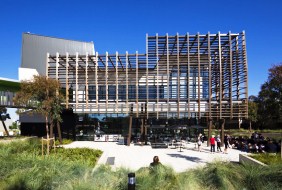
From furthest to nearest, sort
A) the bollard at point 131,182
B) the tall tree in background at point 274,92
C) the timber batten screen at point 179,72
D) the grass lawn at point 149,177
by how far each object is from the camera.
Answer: the timber batten screen at point 179,72 → the tall tree in background at point 274,92 → the grass lawn at point 149,177 → the bollard at point 131,182

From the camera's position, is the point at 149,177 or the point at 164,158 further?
the point at 164,158

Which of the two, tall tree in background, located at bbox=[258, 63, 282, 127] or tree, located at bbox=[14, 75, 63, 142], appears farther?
tree, located at bbox=[14, 75, 63, 142]

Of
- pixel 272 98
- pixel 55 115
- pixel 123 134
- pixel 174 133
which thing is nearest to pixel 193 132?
pixel 174 133

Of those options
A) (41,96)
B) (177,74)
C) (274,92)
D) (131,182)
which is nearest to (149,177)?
(131,182)

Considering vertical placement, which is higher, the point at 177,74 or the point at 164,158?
the point at 177,74

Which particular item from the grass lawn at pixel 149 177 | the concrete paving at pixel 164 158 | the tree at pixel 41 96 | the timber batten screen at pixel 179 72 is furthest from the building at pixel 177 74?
the grass lawn at pixel 149 177

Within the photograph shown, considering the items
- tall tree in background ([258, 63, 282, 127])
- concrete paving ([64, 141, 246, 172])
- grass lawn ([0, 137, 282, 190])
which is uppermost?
tall tree in background ([258, 63, 282, 127])

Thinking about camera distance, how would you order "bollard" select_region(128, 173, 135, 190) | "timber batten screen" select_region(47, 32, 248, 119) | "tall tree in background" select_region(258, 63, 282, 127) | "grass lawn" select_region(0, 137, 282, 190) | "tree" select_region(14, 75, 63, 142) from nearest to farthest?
"bollard" select_region(128, 173, 135, 190) → "grass lawn" select_region(0, 137, 282, 190) → "tall tree in background" select_region(258, 63, 282, 127) → "tree" select_region(14, 75, 63, 142) → "timber batten screen" select_region(47, 32, 248, 119)

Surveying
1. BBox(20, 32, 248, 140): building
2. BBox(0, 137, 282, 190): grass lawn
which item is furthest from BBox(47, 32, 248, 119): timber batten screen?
BBox(0, 137, 282, 190): grass lawn

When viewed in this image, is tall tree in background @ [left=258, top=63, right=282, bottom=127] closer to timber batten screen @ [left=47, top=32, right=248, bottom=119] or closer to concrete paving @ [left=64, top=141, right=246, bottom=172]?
concrete paving @ [left=64, top=141, right=246, bottom=172]

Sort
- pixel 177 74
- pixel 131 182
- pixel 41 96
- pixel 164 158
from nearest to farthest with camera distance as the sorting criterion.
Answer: pixel 131 182, pixel 164 158, pixel 41 96, pixel 177 74

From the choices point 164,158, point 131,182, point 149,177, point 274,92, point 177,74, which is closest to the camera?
point 131,182

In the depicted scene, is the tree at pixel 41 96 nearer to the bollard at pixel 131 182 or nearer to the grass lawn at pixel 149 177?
the grass lawn at pixel 149 177

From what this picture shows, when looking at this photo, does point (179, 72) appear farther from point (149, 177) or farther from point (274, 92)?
point (149, 177)
